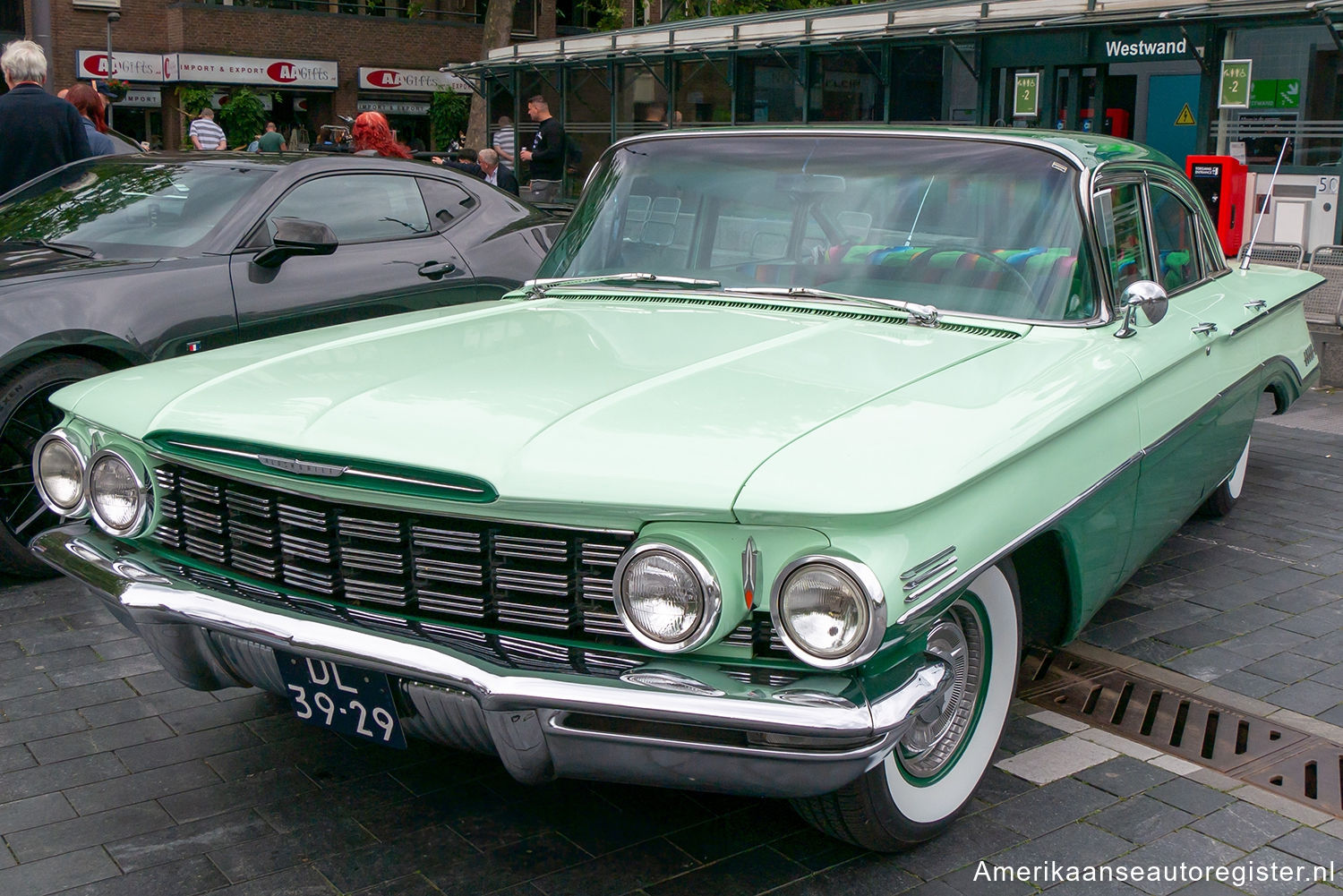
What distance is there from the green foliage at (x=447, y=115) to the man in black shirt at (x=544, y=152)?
68.7 ft

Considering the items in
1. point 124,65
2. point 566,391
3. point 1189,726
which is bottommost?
point 1189,726

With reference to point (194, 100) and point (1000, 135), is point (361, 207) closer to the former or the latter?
point (1000, 135)

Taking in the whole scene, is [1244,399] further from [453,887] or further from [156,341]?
[156,341]

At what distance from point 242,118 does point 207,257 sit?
26825mm

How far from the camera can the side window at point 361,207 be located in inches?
240

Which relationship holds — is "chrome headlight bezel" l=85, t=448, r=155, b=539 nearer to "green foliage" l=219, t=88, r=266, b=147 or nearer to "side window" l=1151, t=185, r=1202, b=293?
"side window" l=1151, t=185, r=1202, b=293

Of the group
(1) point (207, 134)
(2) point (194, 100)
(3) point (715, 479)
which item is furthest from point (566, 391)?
(2) point (194, 100)

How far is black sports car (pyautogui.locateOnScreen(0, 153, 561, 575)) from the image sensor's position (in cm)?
499

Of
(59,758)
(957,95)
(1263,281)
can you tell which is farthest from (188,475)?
(957,95)

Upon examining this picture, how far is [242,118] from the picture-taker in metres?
30.3

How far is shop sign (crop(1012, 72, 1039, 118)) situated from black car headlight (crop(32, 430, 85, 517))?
13090 millimetres

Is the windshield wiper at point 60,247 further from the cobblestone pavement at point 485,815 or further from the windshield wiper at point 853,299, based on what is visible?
the windshield wiper at point 853,299

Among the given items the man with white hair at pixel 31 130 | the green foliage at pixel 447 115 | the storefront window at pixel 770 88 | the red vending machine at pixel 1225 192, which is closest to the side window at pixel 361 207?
the man with white hair at pixel 31 130

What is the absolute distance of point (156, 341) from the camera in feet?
17.4
